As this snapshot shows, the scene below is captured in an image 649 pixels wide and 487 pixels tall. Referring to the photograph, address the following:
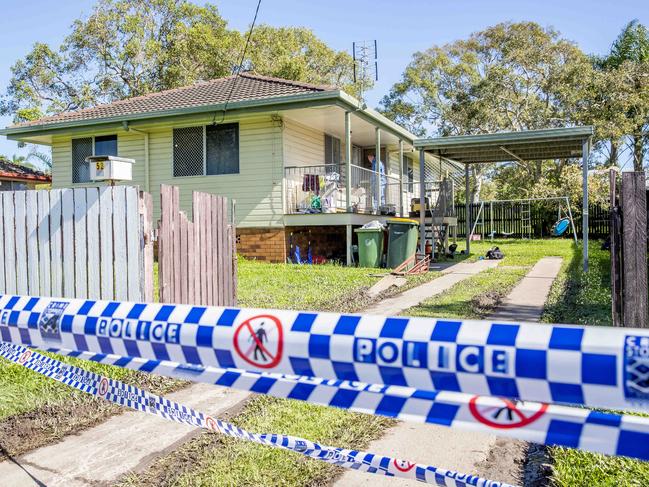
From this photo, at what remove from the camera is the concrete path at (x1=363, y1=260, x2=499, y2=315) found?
8.05 m

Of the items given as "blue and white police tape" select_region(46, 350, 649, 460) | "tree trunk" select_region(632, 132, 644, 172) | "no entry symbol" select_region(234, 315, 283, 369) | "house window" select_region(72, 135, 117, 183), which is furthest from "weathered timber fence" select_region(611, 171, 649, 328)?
"tree trunk" select_region(632, 132, 644, 172)

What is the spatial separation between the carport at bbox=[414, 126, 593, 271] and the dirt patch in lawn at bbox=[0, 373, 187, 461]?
10.4 meters

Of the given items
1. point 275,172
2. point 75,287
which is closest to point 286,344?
point 75,287

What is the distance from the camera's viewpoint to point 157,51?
1181 inches

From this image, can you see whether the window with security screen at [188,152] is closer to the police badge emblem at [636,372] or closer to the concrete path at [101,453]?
the concrete path at [101,453]

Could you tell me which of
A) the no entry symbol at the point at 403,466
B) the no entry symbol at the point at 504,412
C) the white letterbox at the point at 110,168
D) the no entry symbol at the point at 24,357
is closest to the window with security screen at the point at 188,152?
the white letterbox at the point at 110,168

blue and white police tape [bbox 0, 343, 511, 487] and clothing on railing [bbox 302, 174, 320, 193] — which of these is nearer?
blue and white police tape [bbox 0, 343, 511, 487]

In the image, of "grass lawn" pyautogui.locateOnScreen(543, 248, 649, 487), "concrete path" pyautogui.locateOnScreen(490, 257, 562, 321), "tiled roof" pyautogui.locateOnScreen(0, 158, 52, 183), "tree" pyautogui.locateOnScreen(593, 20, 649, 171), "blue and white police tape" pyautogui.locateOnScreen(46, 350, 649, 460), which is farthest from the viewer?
"tree" pyautogui.locateOnScreen(593, 20, 649, 171)

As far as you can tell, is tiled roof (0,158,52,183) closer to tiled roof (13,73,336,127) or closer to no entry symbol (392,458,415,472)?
tiled roof (13,73,336,127)

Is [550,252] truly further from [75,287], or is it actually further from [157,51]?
[157,51]

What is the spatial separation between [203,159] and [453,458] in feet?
44.1

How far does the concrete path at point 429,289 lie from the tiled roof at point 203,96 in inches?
204

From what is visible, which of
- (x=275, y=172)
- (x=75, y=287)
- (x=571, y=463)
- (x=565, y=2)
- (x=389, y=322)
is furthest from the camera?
(x=565, y=2)

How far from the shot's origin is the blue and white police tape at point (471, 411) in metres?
1.35
